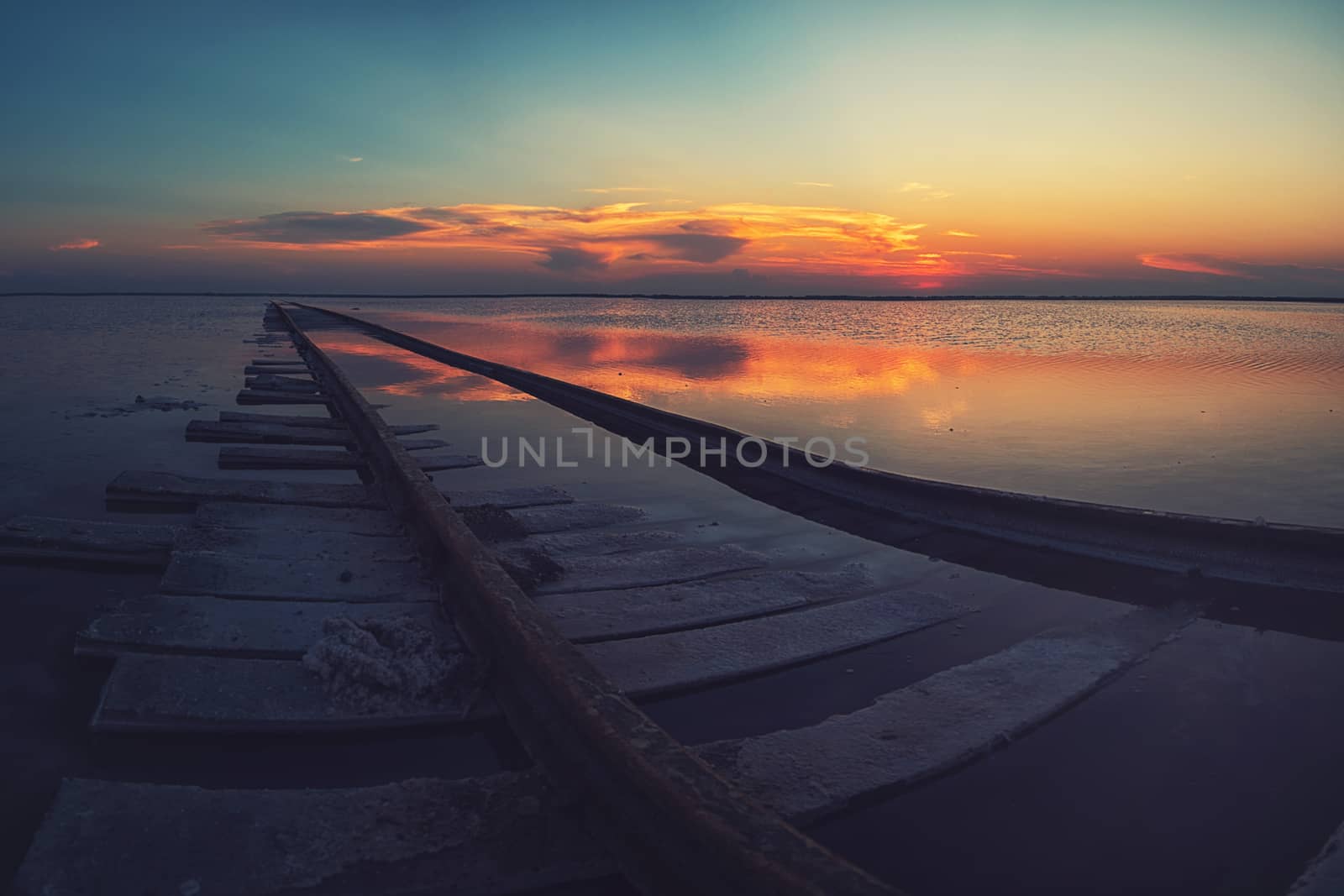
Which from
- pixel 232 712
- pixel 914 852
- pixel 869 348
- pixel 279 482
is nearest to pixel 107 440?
pixel 279 482

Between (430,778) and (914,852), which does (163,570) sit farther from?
(914,852)

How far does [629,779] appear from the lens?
5.91ft

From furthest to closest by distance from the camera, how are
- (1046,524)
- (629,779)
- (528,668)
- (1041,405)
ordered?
(1041,405)
(1046,524)
(528,668)
(629,779)

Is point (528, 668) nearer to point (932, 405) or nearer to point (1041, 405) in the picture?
point (932, 405)

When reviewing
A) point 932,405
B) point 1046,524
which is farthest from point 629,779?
point 932,405

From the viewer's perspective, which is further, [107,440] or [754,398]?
[754,398]

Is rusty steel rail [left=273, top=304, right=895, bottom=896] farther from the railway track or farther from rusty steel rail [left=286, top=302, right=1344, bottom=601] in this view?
rusty steel rail [left=286, top=302, right=1344, bottom=601]

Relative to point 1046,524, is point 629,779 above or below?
above

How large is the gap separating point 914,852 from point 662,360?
68.8ft

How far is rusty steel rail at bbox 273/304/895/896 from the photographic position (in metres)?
1.45

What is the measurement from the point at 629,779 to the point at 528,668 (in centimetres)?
78

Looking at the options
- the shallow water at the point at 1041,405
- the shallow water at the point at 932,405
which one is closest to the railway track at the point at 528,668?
the shallow water at the point at 932,405

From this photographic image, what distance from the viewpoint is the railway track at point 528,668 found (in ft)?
5.73

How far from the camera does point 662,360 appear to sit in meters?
22.7
